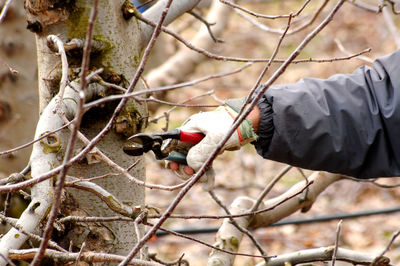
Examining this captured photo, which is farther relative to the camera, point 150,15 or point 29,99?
point 29,99

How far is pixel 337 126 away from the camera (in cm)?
180

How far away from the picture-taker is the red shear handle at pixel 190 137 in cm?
176

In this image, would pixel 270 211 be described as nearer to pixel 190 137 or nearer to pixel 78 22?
pixel 190 137

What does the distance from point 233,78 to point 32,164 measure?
24.4 feet

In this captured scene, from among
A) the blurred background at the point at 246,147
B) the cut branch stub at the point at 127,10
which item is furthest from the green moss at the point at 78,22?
the blurred background at the point at 246,147

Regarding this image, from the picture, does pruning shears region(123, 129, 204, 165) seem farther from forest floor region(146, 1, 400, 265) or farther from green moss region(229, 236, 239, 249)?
forest floor region(146, 1, 400, 265)

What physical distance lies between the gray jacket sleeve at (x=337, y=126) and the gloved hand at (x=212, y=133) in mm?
80

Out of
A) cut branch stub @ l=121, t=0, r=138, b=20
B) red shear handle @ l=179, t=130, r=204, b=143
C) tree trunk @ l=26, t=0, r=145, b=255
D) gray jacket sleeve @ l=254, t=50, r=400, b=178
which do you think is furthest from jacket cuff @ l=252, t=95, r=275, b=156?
cut branch stub @ l=121, t=0, r=138, b=20

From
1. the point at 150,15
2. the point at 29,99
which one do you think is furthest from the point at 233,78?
the point at 150,15

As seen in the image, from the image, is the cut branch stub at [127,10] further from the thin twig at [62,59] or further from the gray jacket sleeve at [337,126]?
→ the gray jacket sleeve at [337,126]

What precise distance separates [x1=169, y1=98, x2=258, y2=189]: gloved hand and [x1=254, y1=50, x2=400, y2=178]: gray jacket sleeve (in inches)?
3.2

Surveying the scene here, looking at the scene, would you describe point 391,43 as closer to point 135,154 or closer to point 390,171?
point 390,171

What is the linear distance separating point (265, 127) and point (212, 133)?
222mm

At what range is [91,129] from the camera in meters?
1.68
